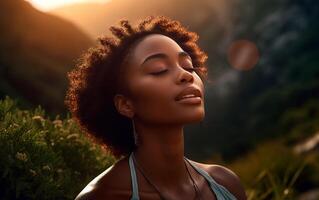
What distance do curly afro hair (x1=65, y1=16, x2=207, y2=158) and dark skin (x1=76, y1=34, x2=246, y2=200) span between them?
119 millimetres

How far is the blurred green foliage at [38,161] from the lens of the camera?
405 cm

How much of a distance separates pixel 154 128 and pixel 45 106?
7154 millimetres

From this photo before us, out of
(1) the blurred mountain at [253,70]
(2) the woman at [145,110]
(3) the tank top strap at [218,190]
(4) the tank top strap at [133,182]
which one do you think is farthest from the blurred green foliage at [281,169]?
(1) the blurred mountain at [253,70]

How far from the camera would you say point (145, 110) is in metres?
3.42

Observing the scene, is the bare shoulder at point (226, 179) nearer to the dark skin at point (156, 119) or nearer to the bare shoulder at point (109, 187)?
the dark skin at point (156, 119)

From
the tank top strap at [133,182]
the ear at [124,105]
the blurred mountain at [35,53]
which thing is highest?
the blurred mountain at [35,53]

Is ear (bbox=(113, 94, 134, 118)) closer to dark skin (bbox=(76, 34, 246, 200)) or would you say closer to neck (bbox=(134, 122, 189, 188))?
dark skin (bbox=(76, 34, 246, 200))

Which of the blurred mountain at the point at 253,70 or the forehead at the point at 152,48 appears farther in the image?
the blurred mountain at the point at 253,70

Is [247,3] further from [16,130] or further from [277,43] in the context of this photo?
[16,130]

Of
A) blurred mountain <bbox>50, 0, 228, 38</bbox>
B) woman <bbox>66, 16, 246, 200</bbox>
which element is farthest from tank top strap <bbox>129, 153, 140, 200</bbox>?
blurred mountain <bbox>50, 0, 228, 38</bbox>

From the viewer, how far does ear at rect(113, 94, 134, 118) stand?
3.54 m

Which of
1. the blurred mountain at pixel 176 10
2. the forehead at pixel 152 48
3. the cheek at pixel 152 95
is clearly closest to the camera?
the cheek at pixel 152 95

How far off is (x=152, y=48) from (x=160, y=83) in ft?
0.91

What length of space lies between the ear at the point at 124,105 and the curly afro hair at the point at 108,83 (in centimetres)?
4
